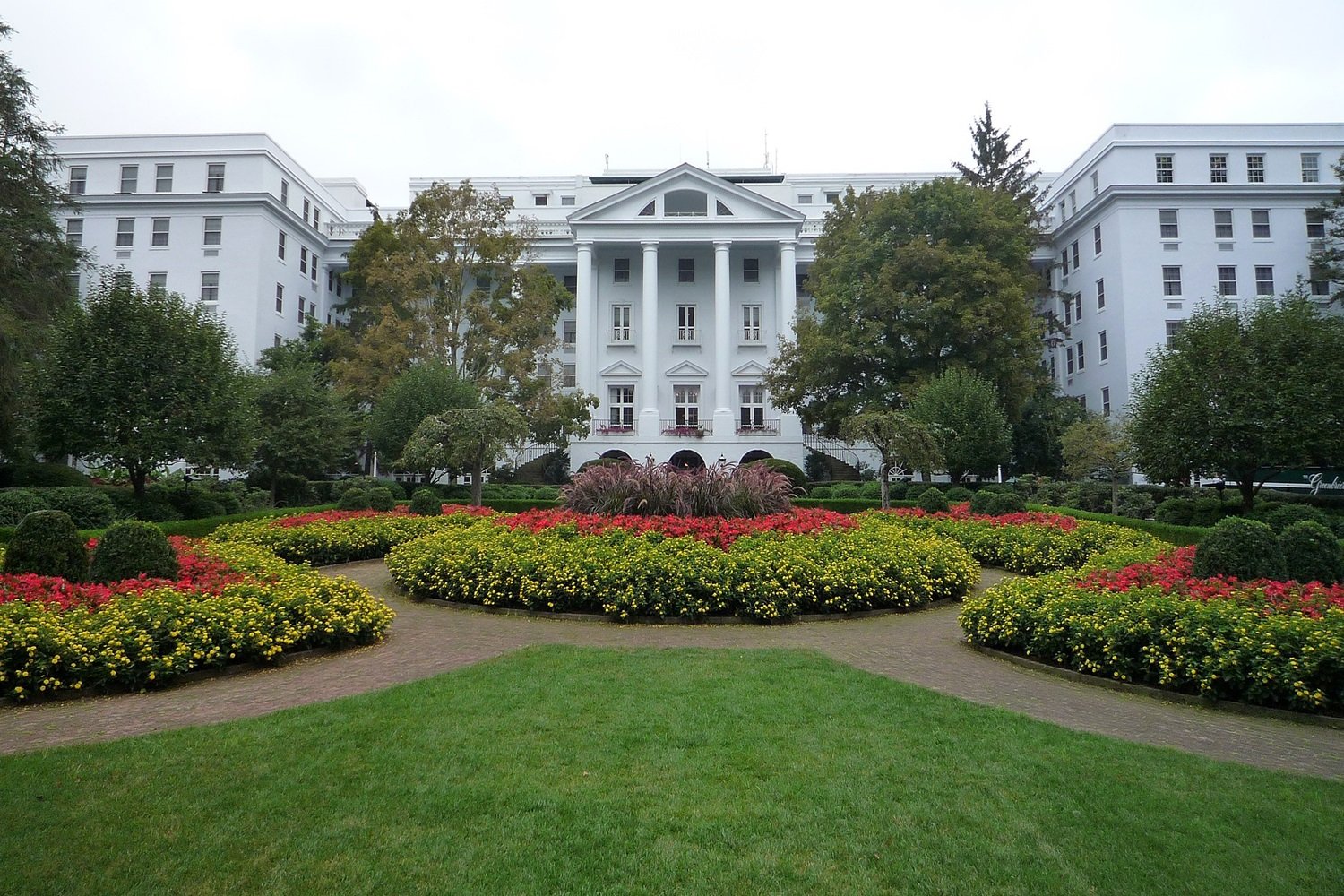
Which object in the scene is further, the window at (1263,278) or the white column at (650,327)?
the white column at (650,327)

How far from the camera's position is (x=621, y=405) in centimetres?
4203

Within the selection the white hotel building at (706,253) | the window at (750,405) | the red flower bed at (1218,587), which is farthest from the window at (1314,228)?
A: the red flower bed at (1218,587)

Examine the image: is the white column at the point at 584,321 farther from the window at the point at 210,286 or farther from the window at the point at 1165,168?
the window at the point at 1165,168

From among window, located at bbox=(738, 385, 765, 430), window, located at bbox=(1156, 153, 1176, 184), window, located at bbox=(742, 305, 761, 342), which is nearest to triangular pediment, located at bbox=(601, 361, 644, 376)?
window, located at bbox=(738, 385, 765, 430)

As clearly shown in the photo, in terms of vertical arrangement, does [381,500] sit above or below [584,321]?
below

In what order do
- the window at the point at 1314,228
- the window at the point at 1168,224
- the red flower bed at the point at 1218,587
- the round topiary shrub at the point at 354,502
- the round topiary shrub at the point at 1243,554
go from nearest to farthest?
the red flower bed at the point at 1218,587, the round topiary shrub at the point at 1243,554, the round topiary shrub at the point at 354,502, the window at the point at 1314,228, the window at the point at 1168,224

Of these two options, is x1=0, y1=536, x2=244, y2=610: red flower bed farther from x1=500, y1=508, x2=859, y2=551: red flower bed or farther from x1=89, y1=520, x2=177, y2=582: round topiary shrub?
x1=500, y1=508, x2=859, y2=551: red flower bed

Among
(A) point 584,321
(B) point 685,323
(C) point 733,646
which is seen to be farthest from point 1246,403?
(B) point 685,323

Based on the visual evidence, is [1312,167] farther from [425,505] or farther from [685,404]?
[425,505]

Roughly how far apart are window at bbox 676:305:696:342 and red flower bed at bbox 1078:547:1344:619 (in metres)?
35.1

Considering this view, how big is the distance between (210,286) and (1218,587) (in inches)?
1749

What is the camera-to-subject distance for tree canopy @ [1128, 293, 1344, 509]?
58.5 feet

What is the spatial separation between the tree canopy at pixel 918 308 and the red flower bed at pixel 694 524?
18569 millimetres

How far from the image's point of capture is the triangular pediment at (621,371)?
4225 cm
